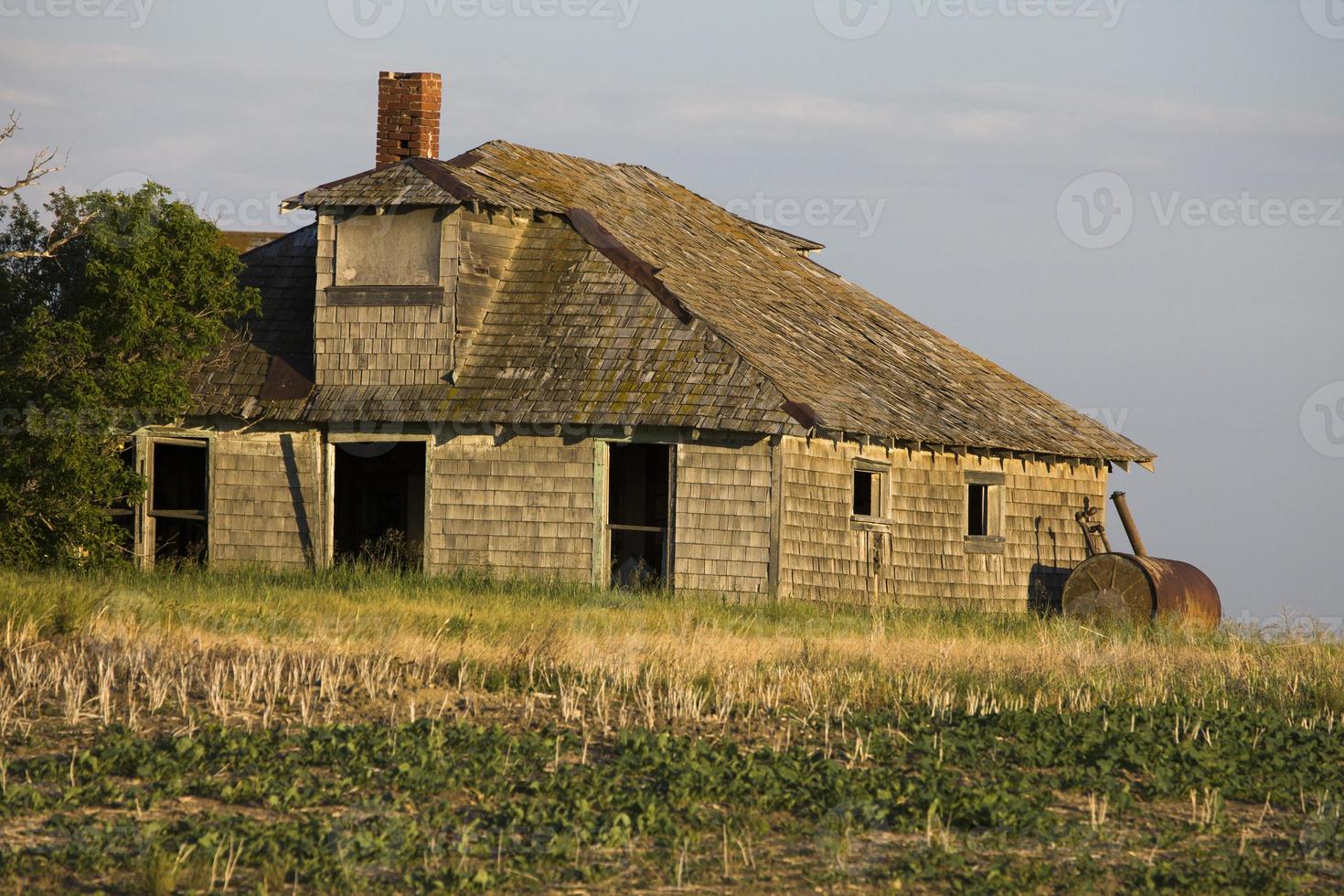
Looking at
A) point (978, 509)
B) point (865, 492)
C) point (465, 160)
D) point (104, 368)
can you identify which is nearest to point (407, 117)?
point (465, 160)

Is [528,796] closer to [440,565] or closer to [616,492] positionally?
[440,565]

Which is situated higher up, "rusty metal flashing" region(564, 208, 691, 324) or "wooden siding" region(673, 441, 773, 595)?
"rusty metal flashing" region(564, 208, 691, 324)

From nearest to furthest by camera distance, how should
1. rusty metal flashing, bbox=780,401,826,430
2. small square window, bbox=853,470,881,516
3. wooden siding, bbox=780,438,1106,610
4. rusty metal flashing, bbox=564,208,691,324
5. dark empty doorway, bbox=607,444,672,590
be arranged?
rusty metal flashing, bbox=780,401,826,430 → wooden siding, bbox=780,438,1106,610 → rusty metal flashing, bbox=564,208,691,324 → small square window, bbox=853,470,881,516 → dark empty doorway, bbox=607,444,672,590

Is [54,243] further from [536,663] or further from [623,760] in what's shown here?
[623,760]

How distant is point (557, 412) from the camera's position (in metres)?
20.4

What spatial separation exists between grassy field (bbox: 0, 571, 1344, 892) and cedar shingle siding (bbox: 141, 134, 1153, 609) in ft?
15.5

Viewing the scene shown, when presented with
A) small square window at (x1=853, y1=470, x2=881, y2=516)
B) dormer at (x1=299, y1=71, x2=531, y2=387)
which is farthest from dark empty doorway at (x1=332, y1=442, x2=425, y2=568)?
small square window at (x1=853, y1=470, x2=881, y2=516)

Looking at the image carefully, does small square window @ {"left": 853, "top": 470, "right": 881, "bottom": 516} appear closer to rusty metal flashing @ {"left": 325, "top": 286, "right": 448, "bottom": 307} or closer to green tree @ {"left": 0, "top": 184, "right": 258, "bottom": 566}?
rusty metal flashing @ {"left": 325, "top": 286, "right": 448, "bottom": 307}

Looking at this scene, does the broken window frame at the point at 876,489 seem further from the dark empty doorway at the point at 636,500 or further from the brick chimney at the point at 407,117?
the brick chimney at the point at 407,117

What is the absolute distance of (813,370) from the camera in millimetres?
21672

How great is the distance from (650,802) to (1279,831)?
11.1 feet

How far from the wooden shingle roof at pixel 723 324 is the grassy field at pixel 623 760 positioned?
548 cm

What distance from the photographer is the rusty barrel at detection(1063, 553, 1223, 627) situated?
71.6 feet

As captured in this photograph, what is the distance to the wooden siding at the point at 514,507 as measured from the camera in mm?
20656
